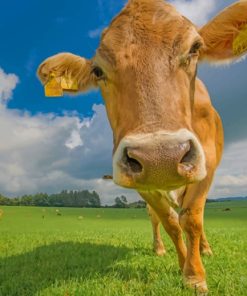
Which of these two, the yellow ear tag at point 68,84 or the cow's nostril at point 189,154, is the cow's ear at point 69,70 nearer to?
the yellow ear tag at point 68,84

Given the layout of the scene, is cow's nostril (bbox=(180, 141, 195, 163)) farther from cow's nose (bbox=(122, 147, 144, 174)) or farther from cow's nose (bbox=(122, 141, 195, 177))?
cow's nose (bbox=(122, 147, 144, 174))

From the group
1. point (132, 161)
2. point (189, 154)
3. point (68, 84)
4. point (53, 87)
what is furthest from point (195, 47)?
point (53, 87)

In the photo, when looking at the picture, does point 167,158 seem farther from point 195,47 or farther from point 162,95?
point 195,47

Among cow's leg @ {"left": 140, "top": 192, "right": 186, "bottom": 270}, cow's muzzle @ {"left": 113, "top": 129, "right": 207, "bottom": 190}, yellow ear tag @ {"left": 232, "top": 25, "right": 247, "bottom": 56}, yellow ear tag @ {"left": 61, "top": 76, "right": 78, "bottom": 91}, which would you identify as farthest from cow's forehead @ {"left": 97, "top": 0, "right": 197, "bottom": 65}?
cow's leg @ {"left": 140, "top": 192, "right": 186, "bottom": 270}

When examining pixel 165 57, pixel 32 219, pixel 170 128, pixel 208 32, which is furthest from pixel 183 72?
pixel 32 219

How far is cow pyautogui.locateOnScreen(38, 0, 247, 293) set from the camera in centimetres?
323

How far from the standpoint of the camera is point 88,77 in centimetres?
609

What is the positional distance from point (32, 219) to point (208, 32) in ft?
58.9

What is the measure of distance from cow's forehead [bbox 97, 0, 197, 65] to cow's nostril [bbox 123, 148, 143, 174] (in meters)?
1.05

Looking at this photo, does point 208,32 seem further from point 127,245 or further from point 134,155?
point 127,245

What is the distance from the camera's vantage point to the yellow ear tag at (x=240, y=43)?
5070 millimetres

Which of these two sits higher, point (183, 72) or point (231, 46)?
point (231, 46)

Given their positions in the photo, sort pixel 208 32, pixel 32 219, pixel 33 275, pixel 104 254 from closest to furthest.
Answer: pixel 208 32 → pixel 33 275 → pixel 104 254 → pixel 32 219

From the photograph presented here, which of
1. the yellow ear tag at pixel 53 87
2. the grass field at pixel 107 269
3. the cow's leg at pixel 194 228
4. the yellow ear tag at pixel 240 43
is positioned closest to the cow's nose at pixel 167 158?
the grass field at pixel 107 269
